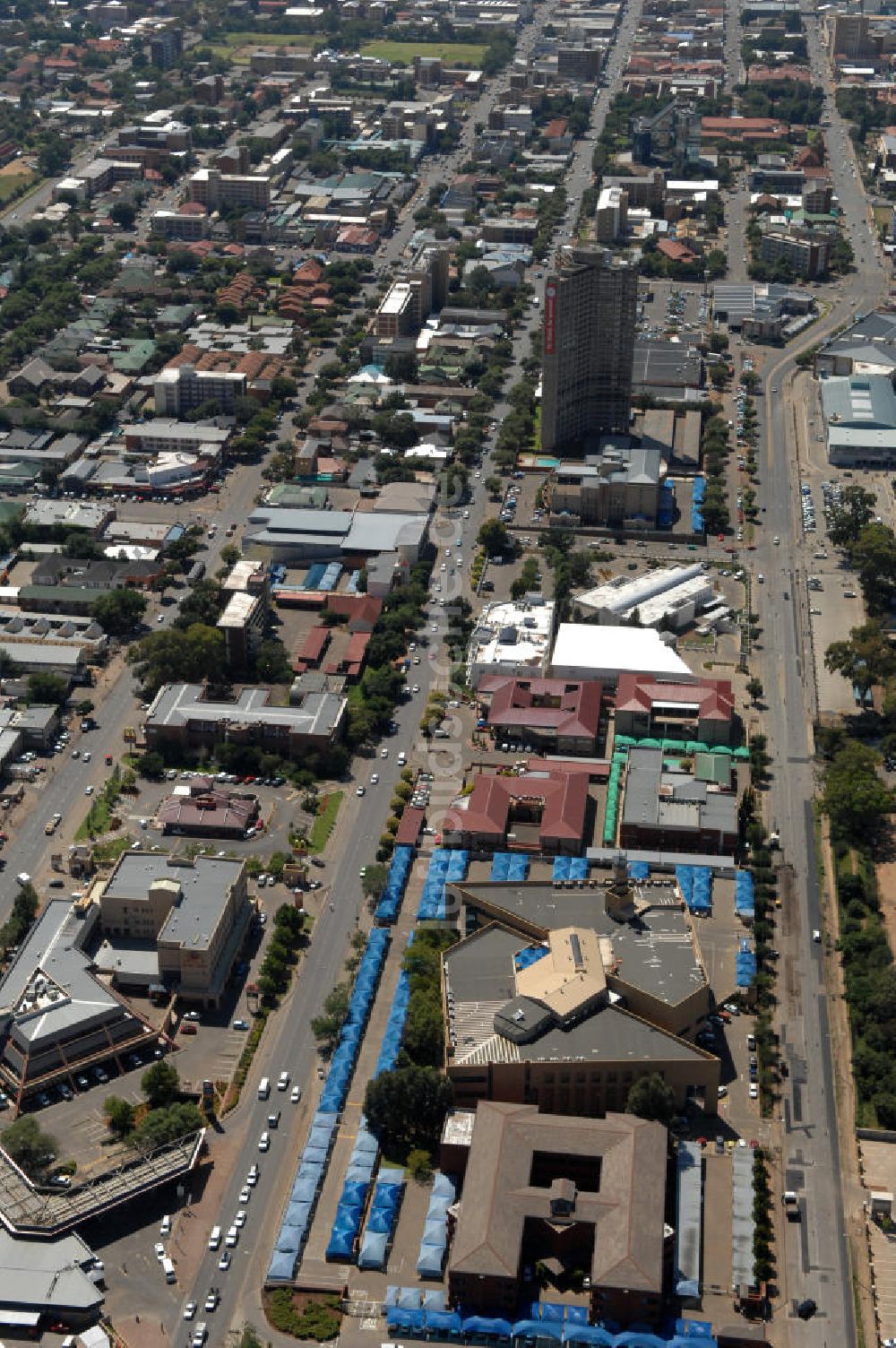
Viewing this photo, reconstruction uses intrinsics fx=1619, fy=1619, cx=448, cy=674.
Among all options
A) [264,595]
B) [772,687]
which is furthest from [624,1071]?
[264,595]

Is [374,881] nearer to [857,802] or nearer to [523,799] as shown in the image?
[523,799]

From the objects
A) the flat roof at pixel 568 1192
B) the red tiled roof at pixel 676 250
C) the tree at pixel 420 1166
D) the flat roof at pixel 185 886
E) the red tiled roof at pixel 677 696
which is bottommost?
the red tiled roof at pixel 676 250

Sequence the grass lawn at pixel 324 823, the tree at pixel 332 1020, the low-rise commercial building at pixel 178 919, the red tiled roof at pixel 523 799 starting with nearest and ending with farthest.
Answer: the tree at pixel 332 1020 < the low-rise commercial building at pixel 178 919 < the red tiled roof at pixel 523 799 < the grass lawn at pixel 324 823

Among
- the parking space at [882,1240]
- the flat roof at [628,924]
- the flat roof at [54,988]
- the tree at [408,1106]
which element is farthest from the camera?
the flat roof at [628,924]

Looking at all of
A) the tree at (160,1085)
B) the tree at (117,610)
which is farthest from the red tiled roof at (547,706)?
Answer: the tree at (160,1085)

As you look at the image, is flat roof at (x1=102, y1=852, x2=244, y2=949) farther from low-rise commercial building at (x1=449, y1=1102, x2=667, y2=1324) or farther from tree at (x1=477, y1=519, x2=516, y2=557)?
tree at (x1=477, y1=519, x2=516, y2=557)

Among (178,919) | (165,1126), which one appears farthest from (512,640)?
(165,1126)

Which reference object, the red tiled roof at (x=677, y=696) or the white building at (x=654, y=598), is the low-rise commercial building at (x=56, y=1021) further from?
the white building at (x=654, y=598)
